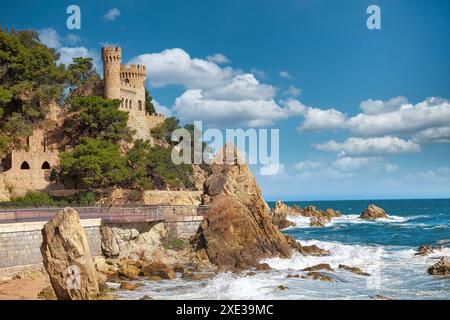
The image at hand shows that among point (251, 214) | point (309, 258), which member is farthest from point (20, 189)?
point (309, 258)

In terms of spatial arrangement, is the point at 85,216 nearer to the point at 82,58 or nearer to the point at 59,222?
the point at 59,222

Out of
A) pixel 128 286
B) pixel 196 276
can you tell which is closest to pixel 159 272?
pixel 196 276

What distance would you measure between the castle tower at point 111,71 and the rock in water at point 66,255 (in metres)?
35.8

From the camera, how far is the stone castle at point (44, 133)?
1484 inches

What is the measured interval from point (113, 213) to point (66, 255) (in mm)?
11853

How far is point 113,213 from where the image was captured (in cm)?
2550

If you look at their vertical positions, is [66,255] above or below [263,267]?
above

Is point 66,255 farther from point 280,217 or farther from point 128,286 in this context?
point 280,217

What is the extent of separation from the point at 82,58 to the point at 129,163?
24.2m

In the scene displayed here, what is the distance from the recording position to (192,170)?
51.8 meters

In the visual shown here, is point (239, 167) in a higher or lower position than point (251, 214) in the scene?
higher

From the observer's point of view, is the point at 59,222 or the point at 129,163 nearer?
the point at 59,222

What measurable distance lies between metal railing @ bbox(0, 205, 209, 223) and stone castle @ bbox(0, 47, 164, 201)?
Result: 13396 millimetres

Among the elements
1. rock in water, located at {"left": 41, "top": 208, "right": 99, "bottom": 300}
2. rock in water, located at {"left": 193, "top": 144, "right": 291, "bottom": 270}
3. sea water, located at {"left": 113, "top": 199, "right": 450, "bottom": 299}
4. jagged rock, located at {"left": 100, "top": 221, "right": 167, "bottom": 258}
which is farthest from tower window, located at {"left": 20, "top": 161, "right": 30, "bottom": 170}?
rock in water, located at {"left": 41, "top": 208, "right": 99, "bottom": 300}
